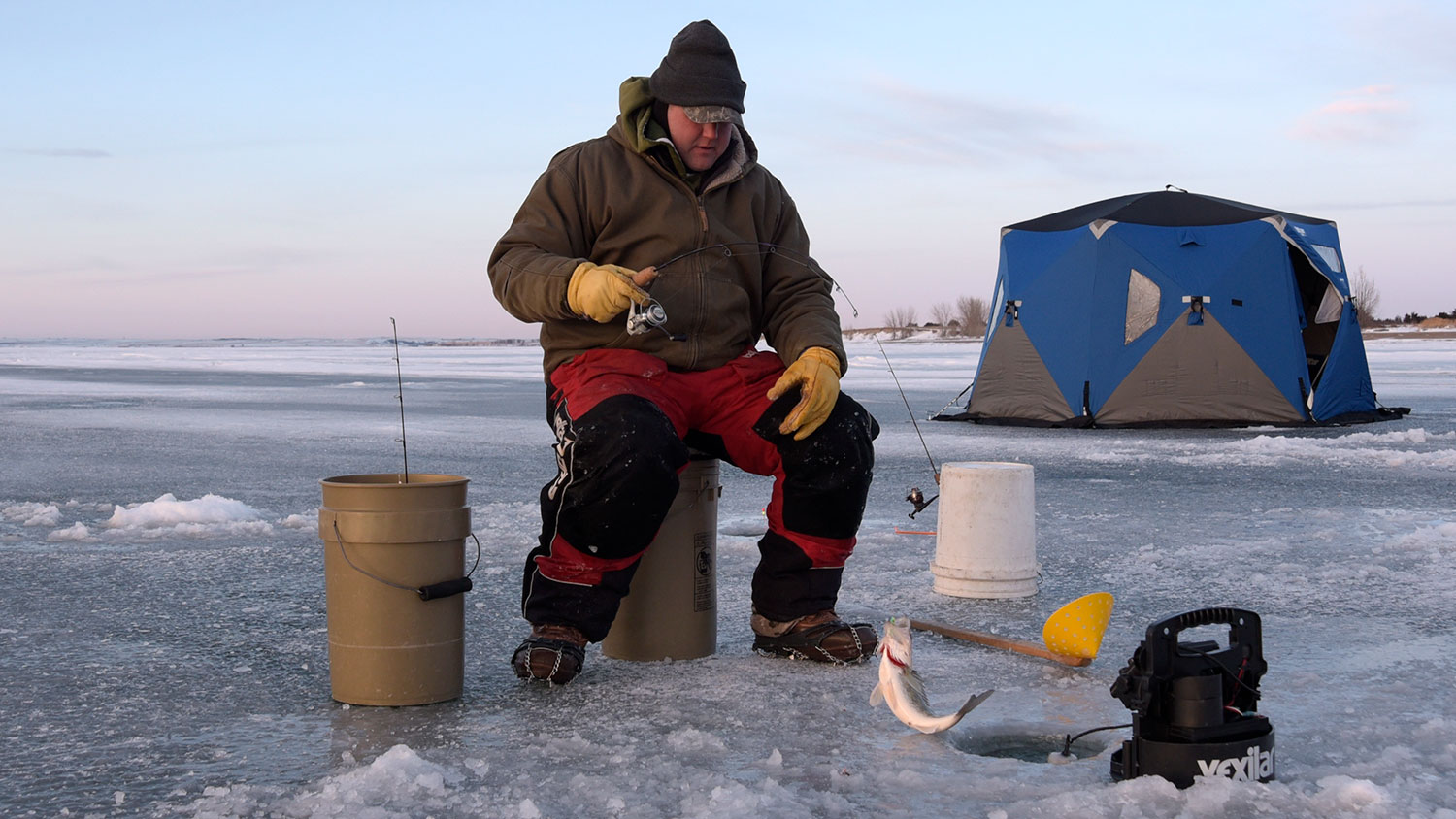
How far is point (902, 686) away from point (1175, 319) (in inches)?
383

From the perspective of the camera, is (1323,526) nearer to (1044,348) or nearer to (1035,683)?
(1035,683)

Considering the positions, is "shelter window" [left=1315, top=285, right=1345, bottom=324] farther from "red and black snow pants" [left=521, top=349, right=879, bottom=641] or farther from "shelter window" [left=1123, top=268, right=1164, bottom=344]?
"red and black snow pants" [left=521, top=349, right=879, bottom=641]

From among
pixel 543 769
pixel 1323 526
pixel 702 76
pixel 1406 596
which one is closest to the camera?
pixel 543 769

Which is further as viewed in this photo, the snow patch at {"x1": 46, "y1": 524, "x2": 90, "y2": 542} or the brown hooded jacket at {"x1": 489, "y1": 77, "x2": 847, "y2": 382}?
the snow patch at {"x1": 46, "y1": 524, "x2": 90, "y2": 542}

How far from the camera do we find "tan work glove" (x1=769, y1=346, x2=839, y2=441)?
3398 mm

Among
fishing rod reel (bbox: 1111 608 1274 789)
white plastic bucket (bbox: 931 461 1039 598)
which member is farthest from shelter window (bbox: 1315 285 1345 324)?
fishing rod reel (bbox: 1111 608 1274 789)

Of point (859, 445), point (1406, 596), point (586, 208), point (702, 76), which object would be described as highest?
point (702, 76)

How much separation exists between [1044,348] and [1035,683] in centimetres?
942

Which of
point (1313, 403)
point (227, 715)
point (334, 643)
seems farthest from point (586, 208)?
point (1313, 403)

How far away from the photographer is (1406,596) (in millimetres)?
4254

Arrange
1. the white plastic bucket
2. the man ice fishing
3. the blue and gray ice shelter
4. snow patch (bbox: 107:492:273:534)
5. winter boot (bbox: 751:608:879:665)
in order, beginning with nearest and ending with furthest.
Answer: the man ice fishing → winter boot (bbox: 751:608:879:665) → the white plastic bucket → snow patch (bbox: 107:492:273:534) → the blue and gray ice shelter

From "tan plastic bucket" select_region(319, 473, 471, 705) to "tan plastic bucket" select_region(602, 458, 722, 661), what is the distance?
57 centimetres

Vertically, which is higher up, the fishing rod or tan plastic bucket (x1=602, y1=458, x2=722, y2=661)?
the fishing rod

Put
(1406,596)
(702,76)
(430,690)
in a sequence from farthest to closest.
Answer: (1406,596), (702,76), (430,690)
